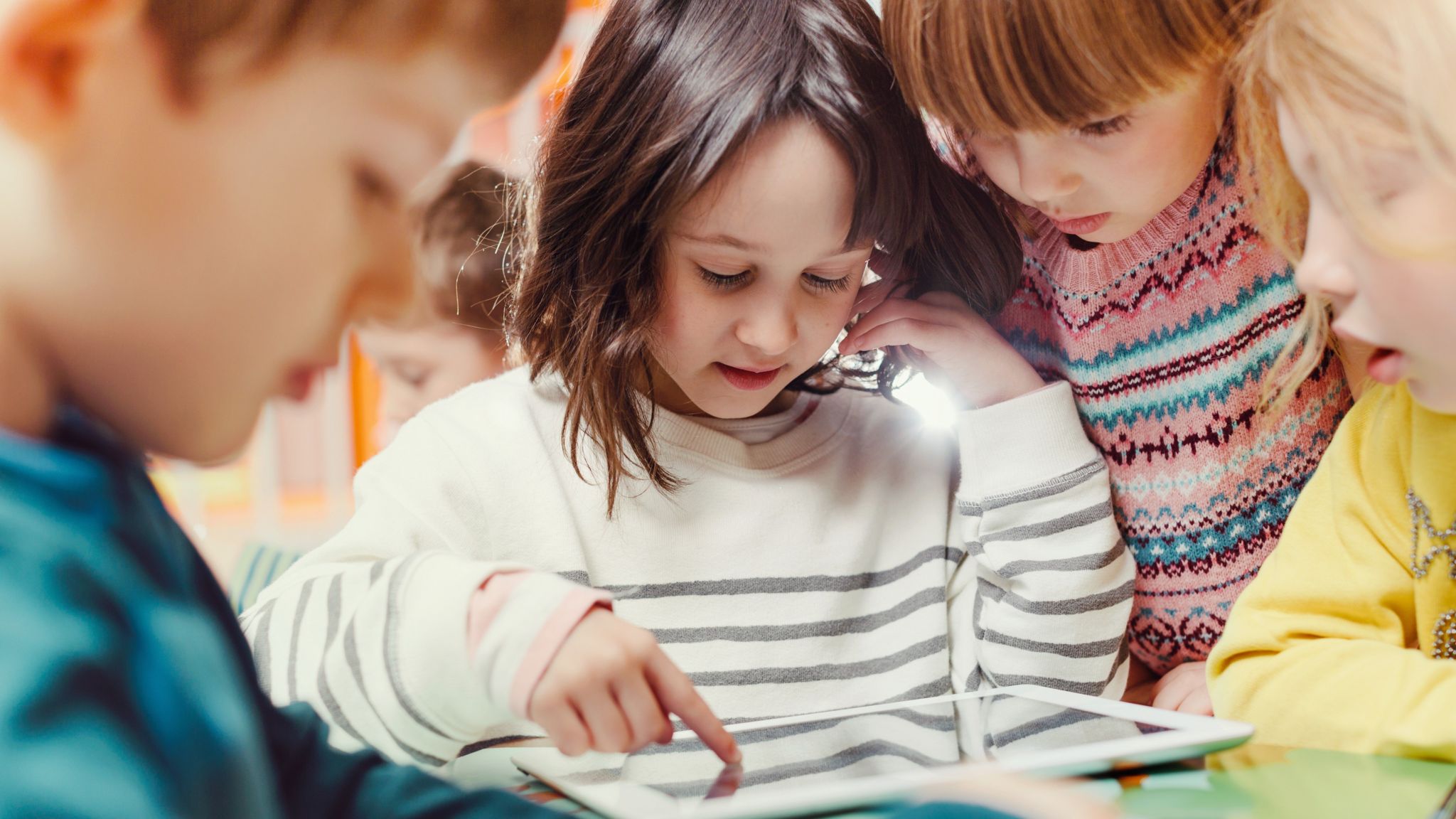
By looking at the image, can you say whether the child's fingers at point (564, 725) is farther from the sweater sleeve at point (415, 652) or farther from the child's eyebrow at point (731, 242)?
the child's eyebrow at point (731, 242)

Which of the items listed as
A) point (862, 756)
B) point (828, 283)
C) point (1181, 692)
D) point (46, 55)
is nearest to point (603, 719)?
point (862, 756)

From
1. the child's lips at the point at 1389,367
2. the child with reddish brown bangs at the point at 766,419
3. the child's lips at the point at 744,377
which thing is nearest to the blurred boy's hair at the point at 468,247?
the child with reddish brown bangs at the point at 766,419

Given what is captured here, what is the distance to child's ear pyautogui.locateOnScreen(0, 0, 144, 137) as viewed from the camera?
0.20 m

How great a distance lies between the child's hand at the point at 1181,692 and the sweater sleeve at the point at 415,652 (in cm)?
42

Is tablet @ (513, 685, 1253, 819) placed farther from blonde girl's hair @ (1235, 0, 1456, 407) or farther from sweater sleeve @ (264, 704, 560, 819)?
blonde girl's hair @ (1235, 0, 1456, 407)

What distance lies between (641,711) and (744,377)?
31cm

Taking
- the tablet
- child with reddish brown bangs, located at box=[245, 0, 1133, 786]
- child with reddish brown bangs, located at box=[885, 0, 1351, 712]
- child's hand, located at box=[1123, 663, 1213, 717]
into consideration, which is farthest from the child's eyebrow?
child's hand, located at box=[1123, 663, 1213, 717]

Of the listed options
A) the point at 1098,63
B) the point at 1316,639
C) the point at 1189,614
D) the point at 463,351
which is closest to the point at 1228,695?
the point at 1316,639

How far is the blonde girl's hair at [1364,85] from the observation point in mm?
390

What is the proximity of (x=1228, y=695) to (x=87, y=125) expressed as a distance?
1.67 feet

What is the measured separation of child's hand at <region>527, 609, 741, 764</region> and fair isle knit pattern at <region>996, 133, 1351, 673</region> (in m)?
0.40

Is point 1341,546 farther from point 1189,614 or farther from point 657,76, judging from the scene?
point 657,76

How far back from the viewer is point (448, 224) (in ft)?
2.26

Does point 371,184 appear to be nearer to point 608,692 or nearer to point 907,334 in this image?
point 608,692
